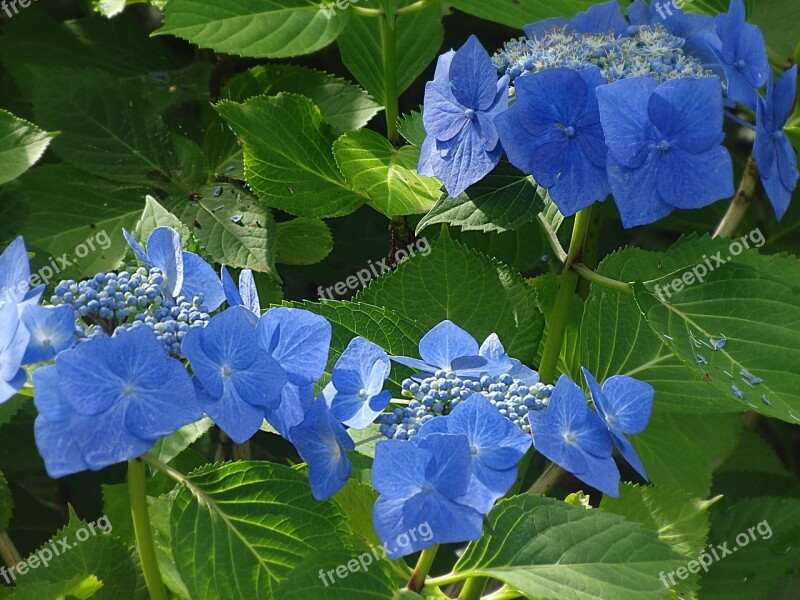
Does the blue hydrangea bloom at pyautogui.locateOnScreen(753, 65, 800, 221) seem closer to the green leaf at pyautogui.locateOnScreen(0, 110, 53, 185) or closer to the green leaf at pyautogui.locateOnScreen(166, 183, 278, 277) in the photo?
the green leaf at pyautogui.locateOnScreen(166, 183, 278, 277)

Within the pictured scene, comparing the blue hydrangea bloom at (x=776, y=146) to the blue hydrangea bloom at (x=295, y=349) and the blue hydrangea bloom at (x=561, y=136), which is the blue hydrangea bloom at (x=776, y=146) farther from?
the blue hydrangea bloom at (x=295, y=349)

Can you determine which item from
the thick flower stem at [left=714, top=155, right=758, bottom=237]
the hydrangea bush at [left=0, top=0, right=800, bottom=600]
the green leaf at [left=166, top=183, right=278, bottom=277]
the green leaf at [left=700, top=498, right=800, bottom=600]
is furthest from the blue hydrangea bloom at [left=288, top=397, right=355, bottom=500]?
the green leaf at [left=700, top=498, right=800, bottom=600]

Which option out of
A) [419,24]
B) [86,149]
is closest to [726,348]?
[419,24]

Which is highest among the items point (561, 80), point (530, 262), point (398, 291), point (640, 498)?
point (561, 80)

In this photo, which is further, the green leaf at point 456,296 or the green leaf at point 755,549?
the green leaf at point 755,549

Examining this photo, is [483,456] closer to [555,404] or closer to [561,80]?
[555,404]

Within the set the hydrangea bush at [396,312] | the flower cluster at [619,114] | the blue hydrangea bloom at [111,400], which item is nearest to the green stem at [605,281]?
the hydrangea bush at [396,312]

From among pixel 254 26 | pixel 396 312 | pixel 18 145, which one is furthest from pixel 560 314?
pixel 18 145
